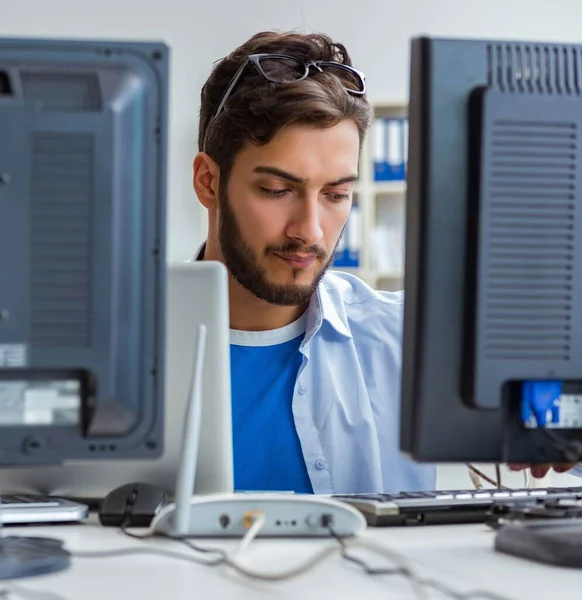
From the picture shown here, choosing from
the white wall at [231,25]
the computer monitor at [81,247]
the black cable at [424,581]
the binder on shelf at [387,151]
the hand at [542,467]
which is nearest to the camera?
the black cable at [424,581]

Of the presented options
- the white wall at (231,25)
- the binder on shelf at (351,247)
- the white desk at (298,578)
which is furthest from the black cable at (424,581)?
the white wall at (231,25)

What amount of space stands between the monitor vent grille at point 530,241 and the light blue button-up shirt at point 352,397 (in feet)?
2.54

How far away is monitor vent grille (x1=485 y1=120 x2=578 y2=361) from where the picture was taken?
1102 millimetres

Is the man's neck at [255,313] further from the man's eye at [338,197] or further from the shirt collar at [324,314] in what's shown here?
the man's eye at [338,197]

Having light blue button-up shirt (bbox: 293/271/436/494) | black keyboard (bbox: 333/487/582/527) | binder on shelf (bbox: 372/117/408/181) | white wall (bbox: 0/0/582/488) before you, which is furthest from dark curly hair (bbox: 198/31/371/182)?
white wall (bbox: 0/0/582/488)

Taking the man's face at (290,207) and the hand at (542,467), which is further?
the man's face at (290,207)

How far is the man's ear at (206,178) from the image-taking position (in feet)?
7.35

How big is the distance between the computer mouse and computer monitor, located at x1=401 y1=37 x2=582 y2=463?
396 millimetres

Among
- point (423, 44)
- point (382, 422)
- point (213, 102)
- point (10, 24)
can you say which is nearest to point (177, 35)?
point (10, 24)

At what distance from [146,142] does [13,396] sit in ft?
0.97

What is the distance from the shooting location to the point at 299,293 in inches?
82.0

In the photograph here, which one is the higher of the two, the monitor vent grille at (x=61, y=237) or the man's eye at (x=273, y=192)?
the man's eye at (x=273, y=192)

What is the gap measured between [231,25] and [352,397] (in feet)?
11.1

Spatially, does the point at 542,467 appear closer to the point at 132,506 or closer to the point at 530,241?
the point at 530,241
